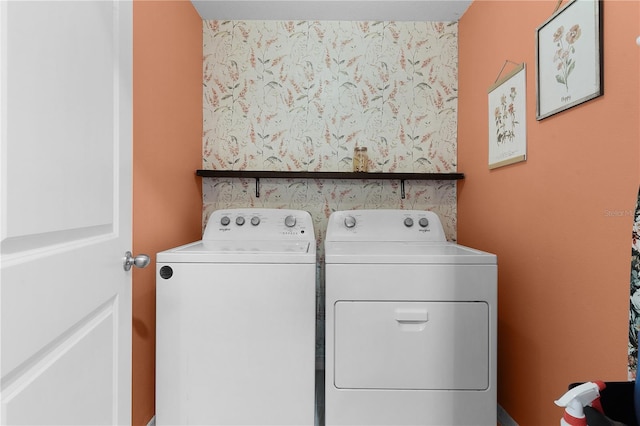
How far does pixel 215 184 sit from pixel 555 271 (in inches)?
74.5

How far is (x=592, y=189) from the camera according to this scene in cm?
121

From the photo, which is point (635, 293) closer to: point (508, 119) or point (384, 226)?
point (508, 119)

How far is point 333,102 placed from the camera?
2.37 meters

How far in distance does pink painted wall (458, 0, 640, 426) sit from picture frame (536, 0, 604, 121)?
0.03 meters

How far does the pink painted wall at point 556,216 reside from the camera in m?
1.09

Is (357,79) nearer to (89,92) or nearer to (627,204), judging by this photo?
(627,204)

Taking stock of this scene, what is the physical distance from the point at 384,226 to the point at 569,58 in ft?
3.78

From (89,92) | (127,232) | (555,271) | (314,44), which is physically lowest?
(555,271)

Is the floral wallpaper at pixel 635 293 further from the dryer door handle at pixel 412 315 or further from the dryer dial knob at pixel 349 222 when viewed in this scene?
the dryer dial knob at pixel 349 222

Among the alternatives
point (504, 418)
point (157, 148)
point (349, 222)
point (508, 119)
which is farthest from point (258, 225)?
point (504, 418)

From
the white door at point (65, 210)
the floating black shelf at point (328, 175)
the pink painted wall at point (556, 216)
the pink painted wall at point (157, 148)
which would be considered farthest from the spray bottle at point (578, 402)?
the floating black shelf at point (328, 175)

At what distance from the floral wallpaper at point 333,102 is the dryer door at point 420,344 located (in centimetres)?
90

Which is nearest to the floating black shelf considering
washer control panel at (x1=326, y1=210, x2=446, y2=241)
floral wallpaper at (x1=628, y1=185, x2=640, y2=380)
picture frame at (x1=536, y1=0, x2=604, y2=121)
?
washer control panel at (x1=326, y1=210, x2=446, y2=241)

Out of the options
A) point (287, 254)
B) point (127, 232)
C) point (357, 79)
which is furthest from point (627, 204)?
point (357, 79)
